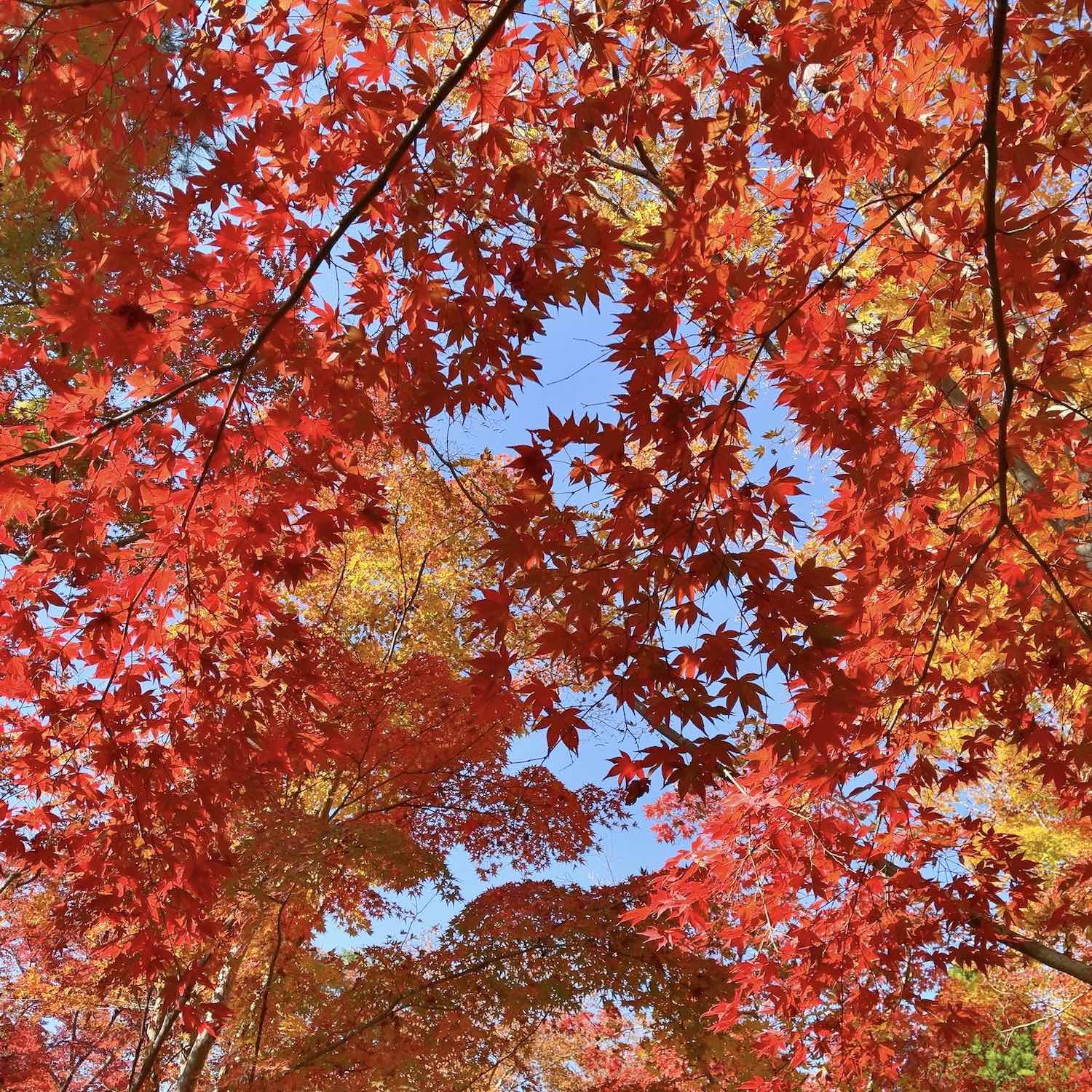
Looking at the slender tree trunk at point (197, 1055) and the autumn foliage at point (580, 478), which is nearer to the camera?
the autumn foliage at point (580, 478)

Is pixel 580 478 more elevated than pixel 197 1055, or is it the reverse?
pixel 580 478

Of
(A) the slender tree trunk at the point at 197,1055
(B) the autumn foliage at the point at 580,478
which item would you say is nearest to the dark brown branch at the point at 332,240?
(B) the autumn foliage at the point at 580,478

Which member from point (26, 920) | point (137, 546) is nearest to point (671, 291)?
point (137, 546)

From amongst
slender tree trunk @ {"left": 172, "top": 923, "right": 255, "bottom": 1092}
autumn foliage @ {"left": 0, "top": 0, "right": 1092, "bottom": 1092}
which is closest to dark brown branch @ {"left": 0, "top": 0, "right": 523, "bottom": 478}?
autumn foliage @ {"left": 0, "top": 0, "right": 1092, "bottom": 1092}

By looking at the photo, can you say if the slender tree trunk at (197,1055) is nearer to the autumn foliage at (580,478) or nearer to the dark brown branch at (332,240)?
the autumn foliage at (580,478)

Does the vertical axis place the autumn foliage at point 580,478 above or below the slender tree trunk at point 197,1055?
above

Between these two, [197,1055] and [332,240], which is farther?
[197,1055]

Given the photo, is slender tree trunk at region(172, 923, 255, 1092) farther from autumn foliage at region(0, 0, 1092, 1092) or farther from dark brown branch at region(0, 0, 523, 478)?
dark brown branch at region(0, 0, 523, 478)

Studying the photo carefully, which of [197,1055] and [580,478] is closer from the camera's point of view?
[580,478]

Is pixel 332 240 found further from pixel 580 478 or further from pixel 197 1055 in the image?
pixel 197 1055

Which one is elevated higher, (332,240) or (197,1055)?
(332,240)

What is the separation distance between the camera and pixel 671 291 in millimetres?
2967

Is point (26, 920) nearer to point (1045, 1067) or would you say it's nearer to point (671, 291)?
point (671, 291)

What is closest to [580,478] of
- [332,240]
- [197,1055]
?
[332,240]
